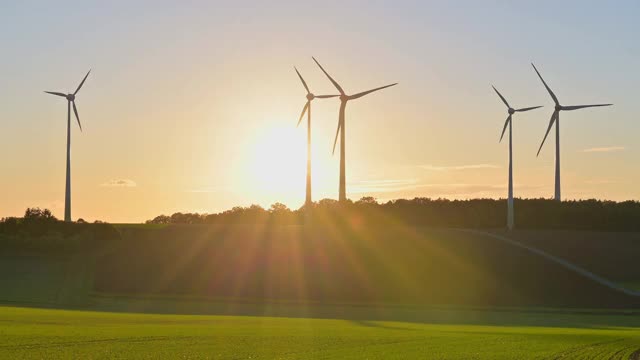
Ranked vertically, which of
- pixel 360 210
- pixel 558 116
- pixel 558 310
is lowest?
pixel 558 310

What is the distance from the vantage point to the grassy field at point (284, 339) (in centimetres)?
4603

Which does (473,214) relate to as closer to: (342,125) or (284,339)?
→ (342,125)

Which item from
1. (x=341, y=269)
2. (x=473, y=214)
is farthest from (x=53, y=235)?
(x=473, y=214)

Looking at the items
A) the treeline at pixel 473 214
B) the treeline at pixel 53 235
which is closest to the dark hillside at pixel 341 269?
the treeline at pixel 53 235

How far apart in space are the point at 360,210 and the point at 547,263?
52646 millimetres

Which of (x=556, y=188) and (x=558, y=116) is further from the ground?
(x=558, y=116)

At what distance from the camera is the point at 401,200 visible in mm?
189625

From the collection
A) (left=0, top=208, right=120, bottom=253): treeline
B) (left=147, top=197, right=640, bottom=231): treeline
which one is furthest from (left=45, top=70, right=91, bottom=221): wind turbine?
(left=147, top=197, right=640, bottom=231): treeline

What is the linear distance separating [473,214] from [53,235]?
6931 cm

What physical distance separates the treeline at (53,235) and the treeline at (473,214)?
29.7 m

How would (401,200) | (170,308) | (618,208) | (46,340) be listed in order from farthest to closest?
(401,200), (618,208), (170,308), (46,340)

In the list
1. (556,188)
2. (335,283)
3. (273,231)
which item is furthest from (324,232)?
(556,188)

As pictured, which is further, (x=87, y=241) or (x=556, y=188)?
(x=556, y=188)

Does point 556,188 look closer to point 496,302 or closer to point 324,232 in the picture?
point 324,232
